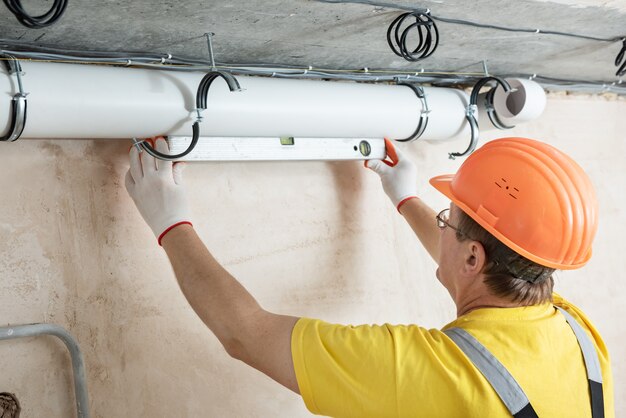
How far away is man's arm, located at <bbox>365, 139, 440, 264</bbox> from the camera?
5.40ft

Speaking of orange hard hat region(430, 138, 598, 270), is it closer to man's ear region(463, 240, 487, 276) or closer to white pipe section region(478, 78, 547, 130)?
man's ear region(463, 240, 487, 276)

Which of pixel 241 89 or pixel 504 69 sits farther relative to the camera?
pixel 504 69

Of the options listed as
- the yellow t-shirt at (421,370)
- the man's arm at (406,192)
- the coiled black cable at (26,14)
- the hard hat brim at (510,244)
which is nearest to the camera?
the coiled black cable at (26,14)

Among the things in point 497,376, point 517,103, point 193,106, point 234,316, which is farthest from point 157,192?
point 517,103

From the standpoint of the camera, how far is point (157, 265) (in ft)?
4.55

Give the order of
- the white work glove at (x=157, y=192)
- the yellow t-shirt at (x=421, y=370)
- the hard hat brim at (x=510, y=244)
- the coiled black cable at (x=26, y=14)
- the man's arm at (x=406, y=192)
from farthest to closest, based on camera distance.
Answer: the man's arm at (x=406, y=192)
the white work glove at (x=157, y=192)
the hard hat brim at (x=510, y=244)
the yellow t-shirt at (x=421, y=370)
the coiled black cable at (x=26, y=14)

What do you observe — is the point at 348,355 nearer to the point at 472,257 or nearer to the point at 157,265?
the point at 472,257

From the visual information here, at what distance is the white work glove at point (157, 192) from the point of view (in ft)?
4.13

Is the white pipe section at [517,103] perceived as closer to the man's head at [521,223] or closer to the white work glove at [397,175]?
the white work glove at [397,175]

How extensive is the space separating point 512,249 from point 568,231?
103mm

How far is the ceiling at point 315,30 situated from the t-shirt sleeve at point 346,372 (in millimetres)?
597

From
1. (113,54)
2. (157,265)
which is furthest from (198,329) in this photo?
(113,54)

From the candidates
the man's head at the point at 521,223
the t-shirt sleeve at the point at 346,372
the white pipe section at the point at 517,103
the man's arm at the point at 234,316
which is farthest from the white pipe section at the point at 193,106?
the t-shirt sleeve at the point at 346,372

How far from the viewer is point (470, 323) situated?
1146 mm
